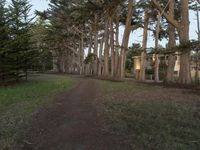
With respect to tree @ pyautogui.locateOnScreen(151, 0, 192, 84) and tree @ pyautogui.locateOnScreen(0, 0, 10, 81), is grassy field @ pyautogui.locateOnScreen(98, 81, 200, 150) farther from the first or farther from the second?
tree @ pyautogui.locateOnScreen(0, 0, 10, 81)

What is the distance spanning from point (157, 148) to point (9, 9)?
1825cm

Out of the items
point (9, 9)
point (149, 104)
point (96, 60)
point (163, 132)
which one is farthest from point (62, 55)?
point (163, 132)

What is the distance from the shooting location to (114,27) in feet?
132

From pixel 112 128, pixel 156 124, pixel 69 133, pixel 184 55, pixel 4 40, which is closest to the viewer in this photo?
pixel 69 133

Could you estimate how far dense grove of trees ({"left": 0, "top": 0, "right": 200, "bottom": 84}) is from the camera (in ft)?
66.7

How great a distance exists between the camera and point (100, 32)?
50.8m

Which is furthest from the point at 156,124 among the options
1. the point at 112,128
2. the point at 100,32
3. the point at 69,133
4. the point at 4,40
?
the point at 100,32

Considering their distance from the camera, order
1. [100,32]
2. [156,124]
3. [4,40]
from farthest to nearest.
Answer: [100,32] < [4,40] < [156,124]

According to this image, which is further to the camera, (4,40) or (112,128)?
(4,40)

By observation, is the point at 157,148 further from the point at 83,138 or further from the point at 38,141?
Answer: the point at 38,141

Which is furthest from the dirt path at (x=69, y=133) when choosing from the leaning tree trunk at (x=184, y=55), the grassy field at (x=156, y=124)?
the leaning tree trunk at (x=184, y=55)

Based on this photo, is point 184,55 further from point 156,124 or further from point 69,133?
point 69,133

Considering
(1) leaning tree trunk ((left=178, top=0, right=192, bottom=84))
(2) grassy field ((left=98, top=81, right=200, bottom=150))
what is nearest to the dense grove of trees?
(1) leaning tree trunk ((left=178, top=0, right=192, bottom=84))

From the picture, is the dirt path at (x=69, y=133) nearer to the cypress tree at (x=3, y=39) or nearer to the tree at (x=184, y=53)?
the cypress tree at (x=3, y=39)
